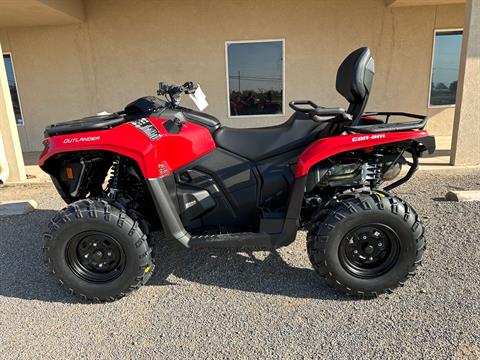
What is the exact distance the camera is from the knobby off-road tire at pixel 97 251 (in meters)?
2.52

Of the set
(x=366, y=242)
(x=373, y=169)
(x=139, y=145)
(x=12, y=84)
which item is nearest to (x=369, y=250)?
(x=366, y=242)

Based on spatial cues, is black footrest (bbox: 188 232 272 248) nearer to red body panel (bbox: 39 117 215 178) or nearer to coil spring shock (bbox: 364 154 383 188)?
red body panel (bbox: 39 117 215 178)

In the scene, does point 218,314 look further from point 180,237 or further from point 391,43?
point 391,43

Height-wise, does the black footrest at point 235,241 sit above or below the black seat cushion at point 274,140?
below

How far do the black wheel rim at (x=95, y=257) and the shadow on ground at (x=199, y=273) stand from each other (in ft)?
0.83

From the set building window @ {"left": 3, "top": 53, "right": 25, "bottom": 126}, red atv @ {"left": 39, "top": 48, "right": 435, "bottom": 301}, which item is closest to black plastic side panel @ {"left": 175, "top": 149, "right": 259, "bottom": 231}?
red atv @ {"left": 39, "top": 48, "right": 435, "bottom": 301}

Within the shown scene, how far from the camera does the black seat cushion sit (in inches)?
106

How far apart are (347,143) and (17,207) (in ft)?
13.1

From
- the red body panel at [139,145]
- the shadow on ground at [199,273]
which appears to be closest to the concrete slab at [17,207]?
the shadow on ground at [199,273]

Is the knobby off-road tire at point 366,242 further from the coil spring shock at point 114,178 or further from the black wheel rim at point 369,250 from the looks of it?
the coil spring shock at point 114,178

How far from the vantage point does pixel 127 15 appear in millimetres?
7551

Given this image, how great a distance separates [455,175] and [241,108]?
442 cm

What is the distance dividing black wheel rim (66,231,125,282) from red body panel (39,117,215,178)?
587 millimetres

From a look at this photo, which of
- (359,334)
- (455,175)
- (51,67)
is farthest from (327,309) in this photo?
(51,67)
